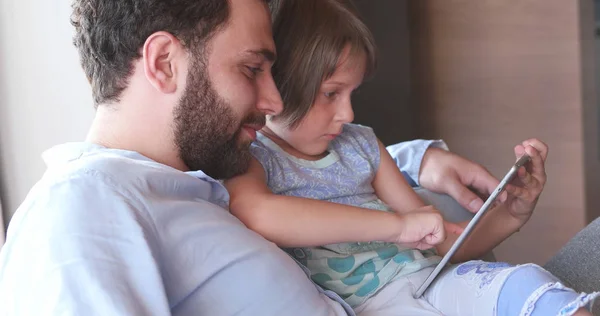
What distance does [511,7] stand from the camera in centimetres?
242

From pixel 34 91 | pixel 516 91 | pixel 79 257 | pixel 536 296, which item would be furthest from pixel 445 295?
pixel 516 91

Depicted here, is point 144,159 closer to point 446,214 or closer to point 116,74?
point 116,74

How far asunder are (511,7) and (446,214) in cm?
120

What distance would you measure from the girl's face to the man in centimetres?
17

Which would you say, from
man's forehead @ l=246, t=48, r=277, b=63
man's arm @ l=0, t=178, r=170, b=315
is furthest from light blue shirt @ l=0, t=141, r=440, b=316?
man's forehead @ l=246, t=48, r=277, b=63

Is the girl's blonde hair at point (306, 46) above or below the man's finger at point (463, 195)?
above

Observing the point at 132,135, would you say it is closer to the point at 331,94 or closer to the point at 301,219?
the point at 301,219

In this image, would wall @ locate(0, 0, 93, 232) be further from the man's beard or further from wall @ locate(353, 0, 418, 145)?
wall @ locate(353, 0, 418, 145)

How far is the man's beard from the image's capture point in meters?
0.99

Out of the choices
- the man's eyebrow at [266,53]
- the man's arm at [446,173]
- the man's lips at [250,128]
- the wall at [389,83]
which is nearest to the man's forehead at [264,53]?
A: the man's eyebrow at [266,53]

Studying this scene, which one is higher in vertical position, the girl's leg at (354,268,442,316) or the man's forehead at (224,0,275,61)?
the man's forehead at (224,0,275,61)

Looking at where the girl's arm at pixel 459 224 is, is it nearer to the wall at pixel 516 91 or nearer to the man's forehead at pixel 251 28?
the man's forehead at pixel 251 28

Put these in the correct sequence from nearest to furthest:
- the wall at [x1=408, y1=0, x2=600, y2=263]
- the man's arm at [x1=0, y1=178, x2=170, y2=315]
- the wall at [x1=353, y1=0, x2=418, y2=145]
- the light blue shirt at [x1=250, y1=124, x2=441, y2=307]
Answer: the man's arm at [x1=0, y1=178, x2=170, y2=315]
the light blue shirt at [x1=250, y1=124, x2=441, y2=307]
the wall at [x1=408, y1=0, x2=600, y2=263]
the wall at [x1=353, y1=0, x2=418, y2=145]

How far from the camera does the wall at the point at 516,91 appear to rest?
234 cm
